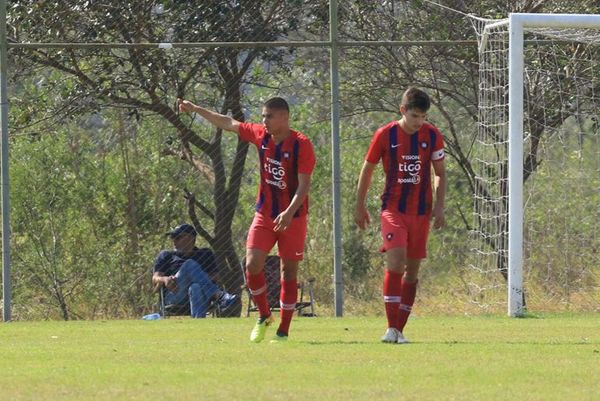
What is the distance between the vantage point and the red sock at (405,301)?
35.4 ft

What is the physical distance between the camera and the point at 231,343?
10.7m

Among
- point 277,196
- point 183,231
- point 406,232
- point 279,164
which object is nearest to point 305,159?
point 279,164

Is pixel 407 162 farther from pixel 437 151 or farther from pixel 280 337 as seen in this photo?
pixel 280 337

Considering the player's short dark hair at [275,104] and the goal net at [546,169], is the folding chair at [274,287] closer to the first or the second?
the goal net at [546,169]

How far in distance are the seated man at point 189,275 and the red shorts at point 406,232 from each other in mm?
4797

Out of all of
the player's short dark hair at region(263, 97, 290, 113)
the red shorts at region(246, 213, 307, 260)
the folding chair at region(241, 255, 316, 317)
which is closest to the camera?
the player's short dark hair at region(263, 97, 290, 113)

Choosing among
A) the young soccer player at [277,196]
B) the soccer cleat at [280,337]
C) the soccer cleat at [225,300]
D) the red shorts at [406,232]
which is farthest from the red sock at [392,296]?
the soccer cleat at [225,300]

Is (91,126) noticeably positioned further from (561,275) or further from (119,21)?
(561,275)

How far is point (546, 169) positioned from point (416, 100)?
567cm

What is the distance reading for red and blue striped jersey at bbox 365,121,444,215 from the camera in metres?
10.7

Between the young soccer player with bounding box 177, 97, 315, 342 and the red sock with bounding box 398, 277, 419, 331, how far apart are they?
31.7 inches

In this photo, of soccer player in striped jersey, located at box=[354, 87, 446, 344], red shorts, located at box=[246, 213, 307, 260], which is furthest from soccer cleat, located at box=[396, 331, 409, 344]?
red shorts, located at box=[246, 213, 307, 260]

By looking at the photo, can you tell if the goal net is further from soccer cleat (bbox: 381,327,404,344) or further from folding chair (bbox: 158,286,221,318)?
soccer cleat (bbox: 381,327,404,344)

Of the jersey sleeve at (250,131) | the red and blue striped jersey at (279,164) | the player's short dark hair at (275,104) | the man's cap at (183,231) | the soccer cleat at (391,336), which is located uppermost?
the player's short dark hair at (275,104)
